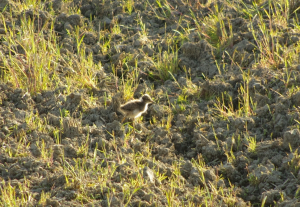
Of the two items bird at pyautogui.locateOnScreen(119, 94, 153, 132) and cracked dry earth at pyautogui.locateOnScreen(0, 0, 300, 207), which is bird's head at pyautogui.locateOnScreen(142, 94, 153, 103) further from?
cracked dry earth at pyautogui.locateOnScreen(0, 0, 300, 207)

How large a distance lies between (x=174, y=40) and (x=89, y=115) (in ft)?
7.56

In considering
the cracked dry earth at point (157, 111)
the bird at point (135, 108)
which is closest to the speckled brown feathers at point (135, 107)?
the bird at point (135, 108)

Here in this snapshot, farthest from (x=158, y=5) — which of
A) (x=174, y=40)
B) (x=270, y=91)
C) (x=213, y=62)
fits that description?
(x=270, y=91)

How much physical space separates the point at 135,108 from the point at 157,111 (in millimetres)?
446

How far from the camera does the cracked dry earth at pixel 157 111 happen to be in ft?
14.7

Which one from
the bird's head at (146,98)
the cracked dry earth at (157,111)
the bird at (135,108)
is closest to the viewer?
the cracked dry earth at (157,111)

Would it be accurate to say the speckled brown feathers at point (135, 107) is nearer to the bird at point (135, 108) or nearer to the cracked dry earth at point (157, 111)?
the bird at point (135, 108)

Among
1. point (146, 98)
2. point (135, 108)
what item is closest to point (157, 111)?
point (146, 98)

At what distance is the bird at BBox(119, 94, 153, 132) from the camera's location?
5539 millimetres

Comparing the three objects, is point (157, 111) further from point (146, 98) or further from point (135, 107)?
point (135, 107)

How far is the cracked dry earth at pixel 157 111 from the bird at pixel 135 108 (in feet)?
0.61

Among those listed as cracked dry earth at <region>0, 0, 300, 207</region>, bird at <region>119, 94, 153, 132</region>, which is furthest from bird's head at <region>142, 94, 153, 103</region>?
cracked dry earth at <region>0, 0, 300, 207</region>

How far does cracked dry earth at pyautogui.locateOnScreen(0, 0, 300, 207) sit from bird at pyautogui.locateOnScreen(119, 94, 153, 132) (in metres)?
0.19

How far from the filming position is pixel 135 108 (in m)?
5.54
